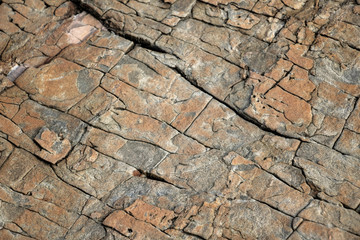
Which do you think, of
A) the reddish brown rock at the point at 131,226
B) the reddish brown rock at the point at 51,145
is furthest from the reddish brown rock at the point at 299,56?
the reddish brown rock at the point at 51,145

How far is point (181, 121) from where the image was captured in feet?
15.7

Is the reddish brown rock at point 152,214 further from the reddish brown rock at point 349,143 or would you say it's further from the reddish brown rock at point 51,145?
the reddish brown rock at point 349,143

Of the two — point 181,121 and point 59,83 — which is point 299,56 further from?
point 59,83

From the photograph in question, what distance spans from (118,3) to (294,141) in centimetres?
295

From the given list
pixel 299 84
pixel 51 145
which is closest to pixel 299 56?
pixel 299 84

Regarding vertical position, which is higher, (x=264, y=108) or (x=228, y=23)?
(x=228, y=23)

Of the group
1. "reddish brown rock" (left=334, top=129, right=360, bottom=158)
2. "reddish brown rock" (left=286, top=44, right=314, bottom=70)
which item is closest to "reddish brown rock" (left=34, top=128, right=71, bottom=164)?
"reddish brown rock" (left=286, top=44, right=314, bottom=70)

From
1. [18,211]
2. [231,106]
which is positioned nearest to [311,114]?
[231,106]

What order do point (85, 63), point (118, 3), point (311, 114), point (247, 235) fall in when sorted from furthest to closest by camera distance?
point (118, 3) → point (85, 63) → point (311, 114) → point (247, 235)

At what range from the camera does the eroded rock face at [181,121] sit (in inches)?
166

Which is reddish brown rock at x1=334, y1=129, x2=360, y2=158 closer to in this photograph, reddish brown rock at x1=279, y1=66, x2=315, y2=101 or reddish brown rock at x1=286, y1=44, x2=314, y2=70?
reddish brown rock at x1=279, y1=66, x2=315, y2=101

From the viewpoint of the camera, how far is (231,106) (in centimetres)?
485

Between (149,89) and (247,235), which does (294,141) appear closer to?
(247,235)

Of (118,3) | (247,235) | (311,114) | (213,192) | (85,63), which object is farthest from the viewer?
(118,3)
